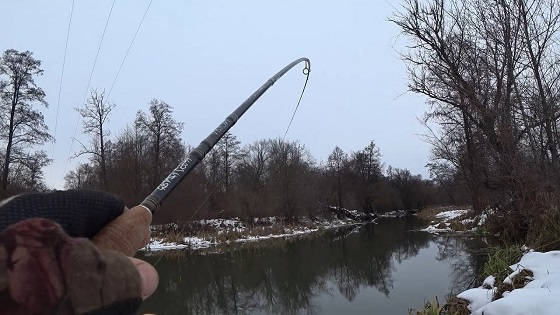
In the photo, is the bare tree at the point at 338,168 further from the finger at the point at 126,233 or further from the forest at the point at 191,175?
the finger at the point at 126,233

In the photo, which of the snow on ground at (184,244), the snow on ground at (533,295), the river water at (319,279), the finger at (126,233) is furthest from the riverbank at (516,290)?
the snow on ground at (184,244)

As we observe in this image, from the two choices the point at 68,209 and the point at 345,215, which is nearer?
the point at 68,209

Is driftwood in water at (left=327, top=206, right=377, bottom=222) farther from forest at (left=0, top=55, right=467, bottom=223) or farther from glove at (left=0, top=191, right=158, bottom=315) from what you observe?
glove at (left=0, top=191, right=158, bottom=315)

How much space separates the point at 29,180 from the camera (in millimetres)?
27219

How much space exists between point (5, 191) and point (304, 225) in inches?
1126

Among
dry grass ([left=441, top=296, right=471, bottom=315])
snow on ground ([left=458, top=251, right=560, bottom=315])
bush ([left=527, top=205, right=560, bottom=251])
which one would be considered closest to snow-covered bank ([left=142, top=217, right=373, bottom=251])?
bush ([left=527, top=205, right=560, bottom=251])

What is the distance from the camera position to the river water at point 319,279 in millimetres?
11727

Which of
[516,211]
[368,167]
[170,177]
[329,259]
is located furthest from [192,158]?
[368,167]

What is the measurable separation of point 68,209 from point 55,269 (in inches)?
11.5

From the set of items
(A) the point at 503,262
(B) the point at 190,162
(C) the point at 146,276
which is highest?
(B) the point at 190,162

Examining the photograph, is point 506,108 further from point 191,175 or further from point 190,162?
point 191,175

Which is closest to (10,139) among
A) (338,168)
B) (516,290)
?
(516,290)

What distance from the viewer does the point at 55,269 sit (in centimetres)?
98

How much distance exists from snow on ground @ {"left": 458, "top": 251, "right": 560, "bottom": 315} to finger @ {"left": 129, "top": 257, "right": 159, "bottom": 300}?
14.9ft
